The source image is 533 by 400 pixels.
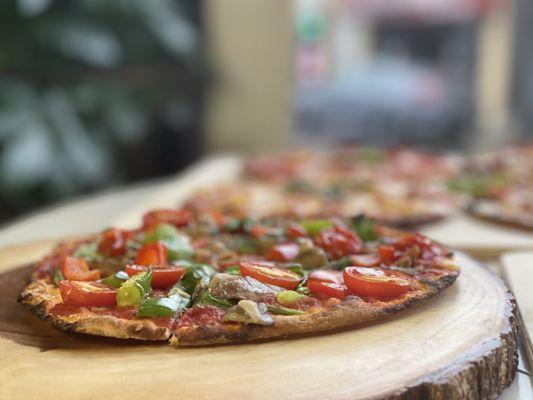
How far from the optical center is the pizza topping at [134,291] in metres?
2.36

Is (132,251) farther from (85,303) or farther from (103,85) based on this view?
(103,85)

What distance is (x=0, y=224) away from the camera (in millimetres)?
6699

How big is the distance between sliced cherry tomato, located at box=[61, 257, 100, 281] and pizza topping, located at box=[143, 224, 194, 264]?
11.6 inches

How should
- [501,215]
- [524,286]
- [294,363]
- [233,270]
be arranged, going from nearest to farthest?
[294,363], [233,270], [524,286], [501,215]

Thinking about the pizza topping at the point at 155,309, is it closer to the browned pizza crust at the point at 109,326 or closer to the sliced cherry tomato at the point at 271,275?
the browned pizza crust at the point at 109,326

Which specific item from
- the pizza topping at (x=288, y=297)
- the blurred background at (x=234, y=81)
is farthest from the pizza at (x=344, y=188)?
the pizza topping at (x=288, y=297)

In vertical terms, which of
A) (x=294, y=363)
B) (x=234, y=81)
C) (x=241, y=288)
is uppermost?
(x=234, y=81)

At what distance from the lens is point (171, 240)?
2961mm

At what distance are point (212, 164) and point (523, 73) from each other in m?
5.68

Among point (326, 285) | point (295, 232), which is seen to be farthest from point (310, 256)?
point (326, 285)

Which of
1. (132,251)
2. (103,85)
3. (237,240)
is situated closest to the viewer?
(132,251)

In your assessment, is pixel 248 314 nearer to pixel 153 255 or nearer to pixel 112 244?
pixel 153 255

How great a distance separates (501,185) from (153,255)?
11.0 feet

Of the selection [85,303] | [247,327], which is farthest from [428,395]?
[85,303]
